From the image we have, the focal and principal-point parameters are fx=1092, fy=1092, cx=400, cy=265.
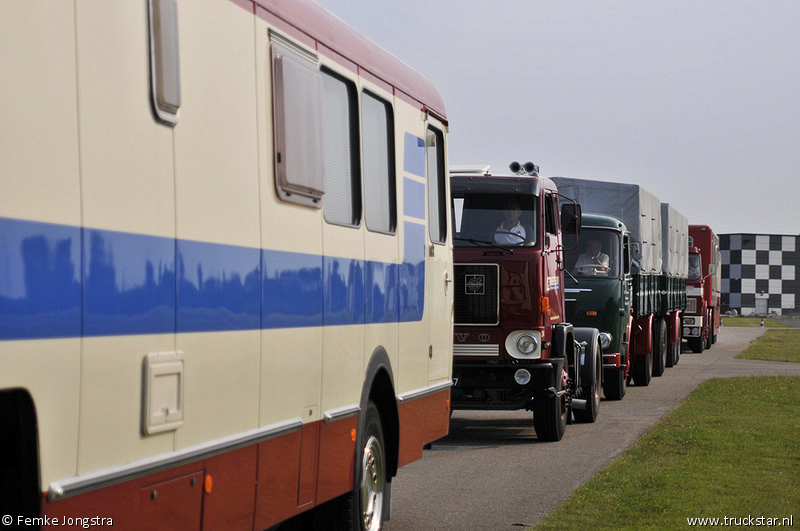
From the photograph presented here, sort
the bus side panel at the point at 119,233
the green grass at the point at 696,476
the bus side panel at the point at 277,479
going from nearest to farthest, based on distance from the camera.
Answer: the bus side panel at the point at 119,233
the bus side panel at the point at 277,479
the green grass at the point at 696,476

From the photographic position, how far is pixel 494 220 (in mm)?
12234

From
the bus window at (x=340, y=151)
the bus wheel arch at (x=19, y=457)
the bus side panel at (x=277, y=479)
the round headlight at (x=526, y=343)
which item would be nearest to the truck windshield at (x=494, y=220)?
the round headlight at (x=526, y=343)

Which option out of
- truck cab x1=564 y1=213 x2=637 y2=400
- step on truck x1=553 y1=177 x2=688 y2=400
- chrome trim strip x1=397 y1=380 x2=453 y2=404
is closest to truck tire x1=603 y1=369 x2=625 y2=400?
step on truck x1=553 y1=177 x2=688 y2=400

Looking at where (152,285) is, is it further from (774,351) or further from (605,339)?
(774,351)

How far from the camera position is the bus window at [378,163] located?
6.62m

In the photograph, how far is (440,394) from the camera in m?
8.23

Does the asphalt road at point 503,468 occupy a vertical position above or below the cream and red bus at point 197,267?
below

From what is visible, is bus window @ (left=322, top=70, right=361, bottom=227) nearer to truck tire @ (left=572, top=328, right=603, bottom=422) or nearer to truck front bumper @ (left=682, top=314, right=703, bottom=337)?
truck tire @ (left=572, top=328, right=603, bottom=422)

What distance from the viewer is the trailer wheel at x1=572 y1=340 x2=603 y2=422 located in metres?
14.1

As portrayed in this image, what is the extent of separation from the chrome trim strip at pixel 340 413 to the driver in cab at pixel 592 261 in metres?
10.9

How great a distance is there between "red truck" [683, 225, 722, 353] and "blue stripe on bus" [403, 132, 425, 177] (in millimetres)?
27747

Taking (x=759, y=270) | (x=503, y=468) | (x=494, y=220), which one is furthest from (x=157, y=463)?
(x=759, y=270)

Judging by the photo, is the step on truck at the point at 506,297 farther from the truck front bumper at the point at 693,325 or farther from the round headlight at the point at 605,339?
the truck front bumper at the point at 693,325

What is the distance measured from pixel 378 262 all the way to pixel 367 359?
1.98 ft
